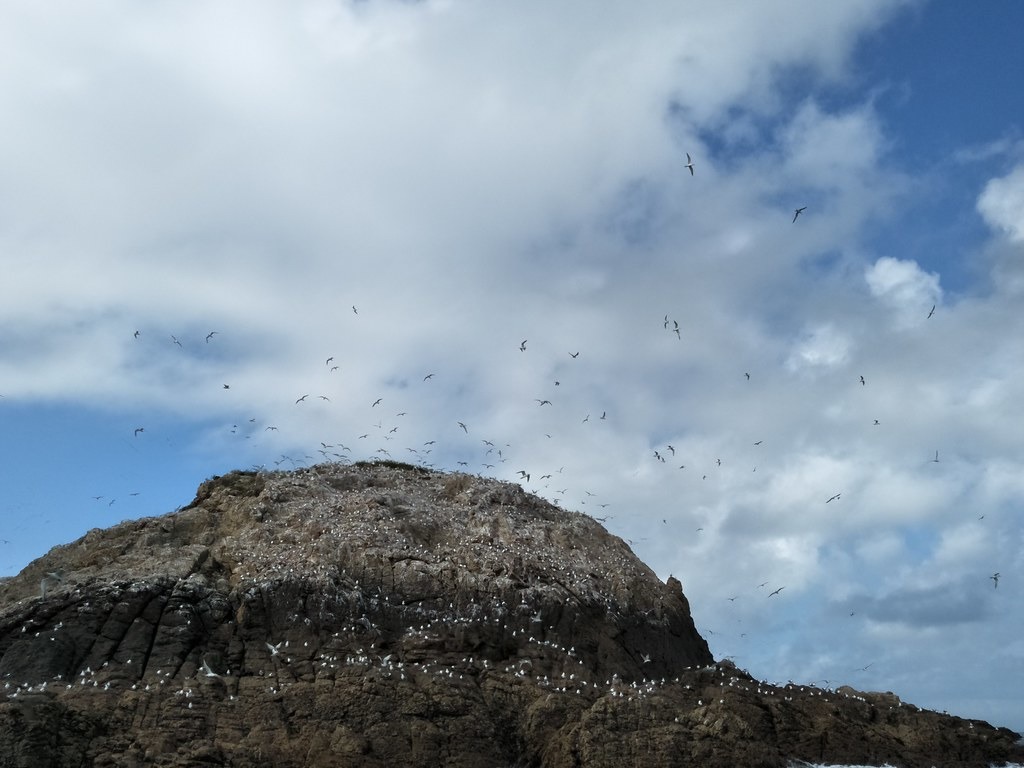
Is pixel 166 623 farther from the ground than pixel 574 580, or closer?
closer

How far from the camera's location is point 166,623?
31875mm

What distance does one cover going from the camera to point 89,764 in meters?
24.8

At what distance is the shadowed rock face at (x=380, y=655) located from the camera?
27.4 meters

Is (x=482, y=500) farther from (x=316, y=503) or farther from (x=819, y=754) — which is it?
(x=819, y=754)

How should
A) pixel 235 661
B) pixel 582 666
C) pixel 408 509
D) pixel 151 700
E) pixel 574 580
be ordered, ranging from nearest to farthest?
pixel 151 700, pixel 235 661, pixel 582 666, pixel 574 580, pixel 408 509

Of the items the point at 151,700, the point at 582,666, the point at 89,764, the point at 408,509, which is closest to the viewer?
the point at 89,764

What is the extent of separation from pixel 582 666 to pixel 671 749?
6.35m

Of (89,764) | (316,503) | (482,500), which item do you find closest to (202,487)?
(316,503)

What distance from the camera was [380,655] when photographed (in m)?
32.3

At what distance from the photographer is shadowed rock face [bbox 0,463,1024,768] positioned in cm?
2738

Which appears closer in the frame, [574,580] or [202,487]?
[574,580]

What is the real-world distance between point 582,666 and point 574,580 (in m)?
4.48

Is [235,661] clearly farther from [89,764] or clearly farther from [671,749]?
[671,749]

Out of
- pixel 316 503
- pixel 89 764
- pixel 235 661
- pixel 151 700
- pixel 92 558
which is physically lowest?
pixel 89 764
